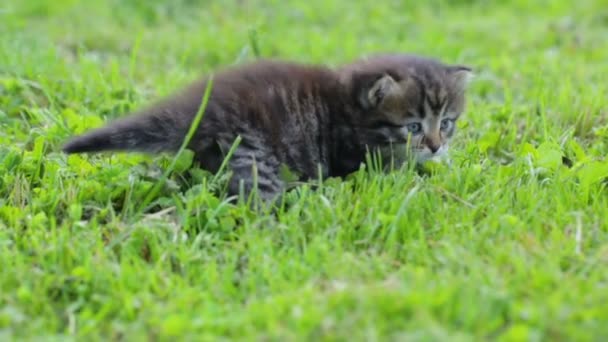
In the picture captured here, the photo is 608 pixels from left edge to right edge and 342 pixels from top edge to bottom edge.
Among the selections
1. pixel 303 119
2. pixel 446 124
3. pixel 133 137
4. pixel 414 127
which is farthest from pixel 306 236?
pixel 446 124

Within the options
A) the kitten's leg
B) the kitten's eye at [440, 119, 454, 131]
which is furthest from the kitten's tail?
the kitten's eye at [440, 119, 454, 131]

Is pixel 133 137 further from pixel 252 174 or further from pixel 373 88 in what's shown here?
pixel 373 88

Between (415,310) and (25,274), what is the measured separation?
1538 mm

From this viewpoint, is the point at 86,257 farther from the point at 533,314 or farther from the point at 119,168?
the point at 533,314

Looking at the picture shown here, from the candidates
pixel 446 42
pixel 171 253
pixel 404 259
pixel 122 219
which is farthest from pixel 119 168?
pixel 446 42

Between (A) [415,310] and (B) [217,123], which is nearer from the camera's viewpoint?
(A) [415,310]

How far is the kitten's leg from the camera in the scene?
13.6 ft

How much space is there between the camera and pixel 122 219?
3986 mm

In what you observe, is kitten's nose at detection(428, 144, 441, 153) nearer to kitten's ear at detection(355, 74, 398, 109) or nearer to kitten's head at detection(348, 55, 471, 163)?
kitten's head at detection(348, 55, 471, 163)

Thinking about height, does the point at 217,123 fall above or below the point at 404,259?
above

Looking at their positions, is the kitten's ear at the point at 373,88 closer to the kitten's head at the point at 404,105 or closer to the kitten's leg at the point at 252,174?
the kitten's head at the point at 404,105

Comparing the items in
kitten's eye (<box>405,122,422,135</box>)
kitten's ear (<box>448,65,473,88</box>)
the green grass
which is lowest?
the green grass

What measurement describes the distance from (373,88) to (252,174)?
2.78ft

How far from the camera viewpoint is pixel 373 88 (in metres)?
4.56
